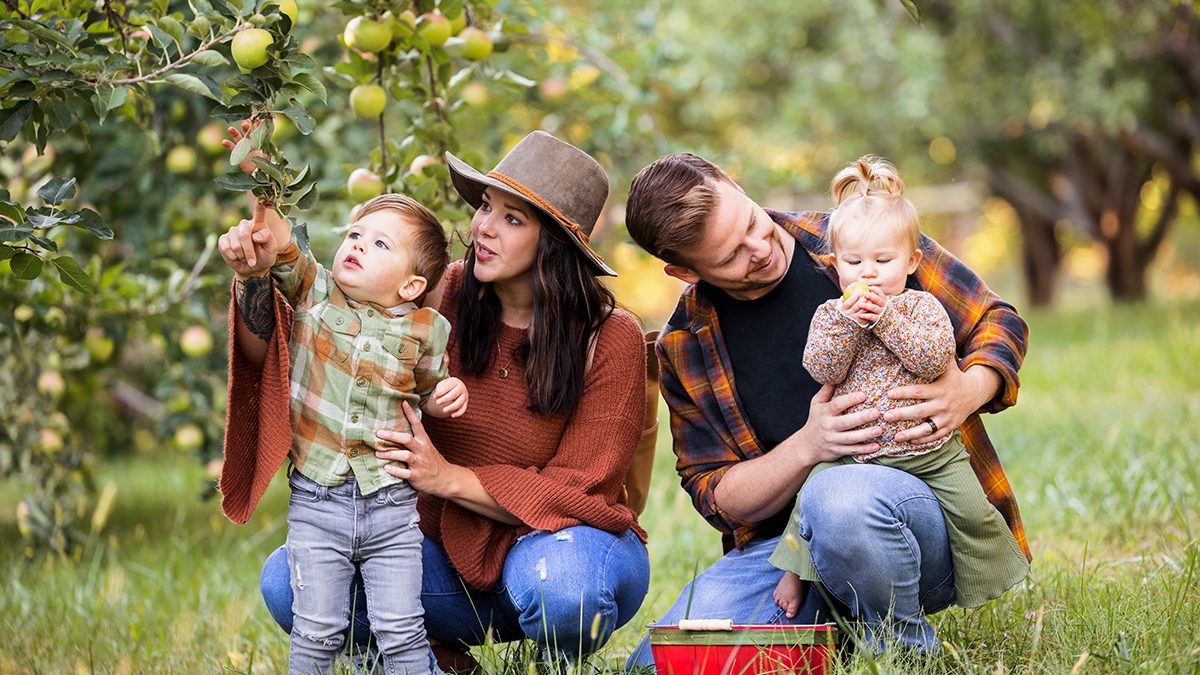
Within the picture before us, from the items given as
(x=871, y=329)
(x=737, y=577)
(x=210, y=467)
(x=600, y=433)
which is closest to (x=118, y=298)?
(x=210, y=467)

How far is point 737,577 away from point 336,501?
0.89 meters

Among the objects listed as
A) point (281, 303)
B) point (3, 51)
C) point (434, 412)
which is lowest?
point (434, 412)

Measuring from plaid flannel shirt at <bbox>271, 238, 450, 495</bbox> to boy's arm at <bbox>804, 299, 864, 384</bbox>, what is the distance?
2.41ft

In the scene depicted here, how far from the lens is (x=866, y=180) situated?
1967 millimetres

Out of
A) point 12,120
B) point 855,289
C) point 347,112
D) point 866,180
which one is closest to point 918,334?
point 855,289

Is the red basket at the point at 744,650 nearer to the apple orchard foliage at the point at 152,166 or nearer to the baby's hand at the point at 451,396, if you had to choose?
the baby's hand at the point at 451,396

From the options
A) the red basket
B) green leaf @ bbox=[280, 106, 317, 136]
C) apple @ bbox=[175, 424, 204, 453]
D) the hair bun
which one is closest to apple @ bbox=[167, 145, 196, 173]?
apple @ bbox=[175, 424, 204, 453]

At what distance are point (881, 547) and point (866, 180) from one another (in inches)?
28.4

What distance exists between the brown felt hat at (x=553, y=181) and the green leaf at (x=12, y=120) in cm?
76

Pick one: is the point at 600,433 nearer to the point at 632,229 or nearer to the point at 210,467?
the point at 632,229

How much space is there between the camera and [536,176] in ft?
6.41

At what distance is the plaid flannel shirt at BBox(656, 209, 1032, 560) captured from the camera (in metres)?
2.00

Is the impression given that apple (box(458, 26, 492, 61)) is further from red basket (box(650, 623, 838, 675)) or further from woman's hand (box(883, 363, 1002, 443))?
red basket (box(650, 623, 838, 675))

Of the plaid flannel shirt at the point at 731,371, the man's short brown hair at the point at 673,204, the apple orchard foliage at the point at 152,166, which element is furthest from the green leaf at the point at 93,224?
the plaid flannel shirt at the point at 731,371
